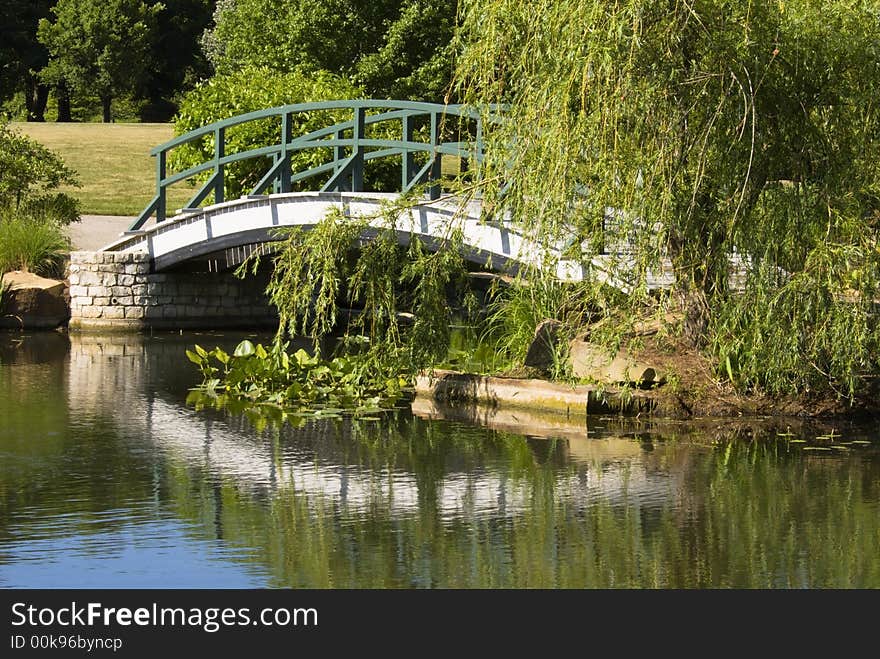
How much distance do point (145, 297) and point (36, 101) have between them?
45.3 metres

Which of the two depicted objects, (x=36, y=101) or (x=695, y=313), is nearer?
(x=695, y=313)

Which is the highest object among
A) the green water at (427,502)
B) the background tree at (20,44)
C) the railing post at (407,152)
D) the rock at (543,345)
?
the background tree at (20,44)

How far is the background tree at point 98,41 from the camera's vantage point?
5425 centimetres

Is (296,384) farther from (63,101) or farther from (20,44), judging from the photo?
(63,101)

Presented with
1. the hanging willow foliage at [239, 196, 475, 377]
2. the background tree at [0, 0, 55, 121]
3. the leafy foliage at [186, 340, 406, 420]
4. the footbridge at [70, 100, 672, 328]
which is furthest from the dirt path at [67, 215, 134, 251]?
the background tree at [0, 0, 55, 121]

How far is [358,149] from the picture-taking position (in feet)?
61.5

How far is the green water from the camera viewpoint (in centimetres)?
779

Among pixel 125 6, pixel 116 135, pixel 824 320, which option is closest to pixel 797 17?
pixel 824 320

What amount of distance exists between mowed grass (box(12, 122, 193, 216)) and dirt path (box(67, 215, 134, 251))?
190 centimetres

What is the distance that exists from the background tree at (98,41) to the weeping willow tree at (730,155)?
44.1 metres

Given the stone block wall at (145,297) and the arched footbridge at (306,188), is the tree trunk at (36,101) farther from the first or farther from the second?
the stone block wall at (145,297)

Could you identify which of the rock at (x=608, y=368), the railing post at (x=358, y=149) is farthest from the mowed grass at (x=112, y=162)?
the rock at (x=608, y=368)

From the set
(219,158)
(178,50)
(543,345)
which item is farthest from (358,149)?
(178,50)

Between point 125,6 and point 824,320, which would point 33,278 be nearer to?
point 824,320
